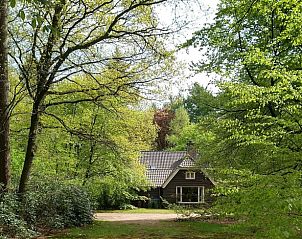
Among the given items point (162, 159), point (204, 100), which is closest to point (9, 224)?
point (204, 100)

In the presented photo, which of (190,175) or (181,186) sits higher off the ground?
(190,175)

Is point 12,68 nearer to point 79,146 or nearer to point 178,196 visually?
point 79,146

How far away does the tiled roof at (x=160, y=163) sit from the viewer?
111ft

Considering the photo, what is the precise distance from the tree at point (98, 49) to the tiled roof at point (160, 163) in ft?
75.3

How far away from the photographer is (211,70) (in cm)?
1319

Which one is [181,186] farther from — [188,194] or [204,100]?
[204,100]

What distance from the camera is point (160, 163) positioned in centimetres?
3544

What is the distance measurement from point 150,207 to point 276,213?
27.6 meters

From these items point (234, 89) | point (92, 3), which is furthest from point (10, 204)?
point (234, 89)

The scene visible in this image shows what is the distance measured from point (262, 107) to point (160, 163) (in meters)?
25.0

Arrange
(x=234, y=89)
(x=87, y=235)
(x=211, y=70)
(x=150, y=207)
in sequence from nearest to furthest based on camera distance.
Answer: (x=234, y=89)
(x=87, y=235)
(x=211, y=70)
(x=150, y=207)

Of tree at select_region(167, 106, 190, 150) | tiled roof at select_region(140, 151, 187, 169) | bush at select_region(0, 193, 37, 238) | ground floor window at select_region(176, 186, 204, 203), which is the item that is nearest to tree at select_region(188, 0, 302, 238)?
bush at select_region(0, 193, 37, 238)

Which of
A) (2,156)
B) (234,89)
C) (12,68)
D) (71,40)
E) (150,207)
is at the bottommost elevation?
(150,207)

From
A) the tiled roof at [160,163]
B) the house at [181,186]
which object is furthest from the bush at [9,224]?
the tiled roof at [160,163]
